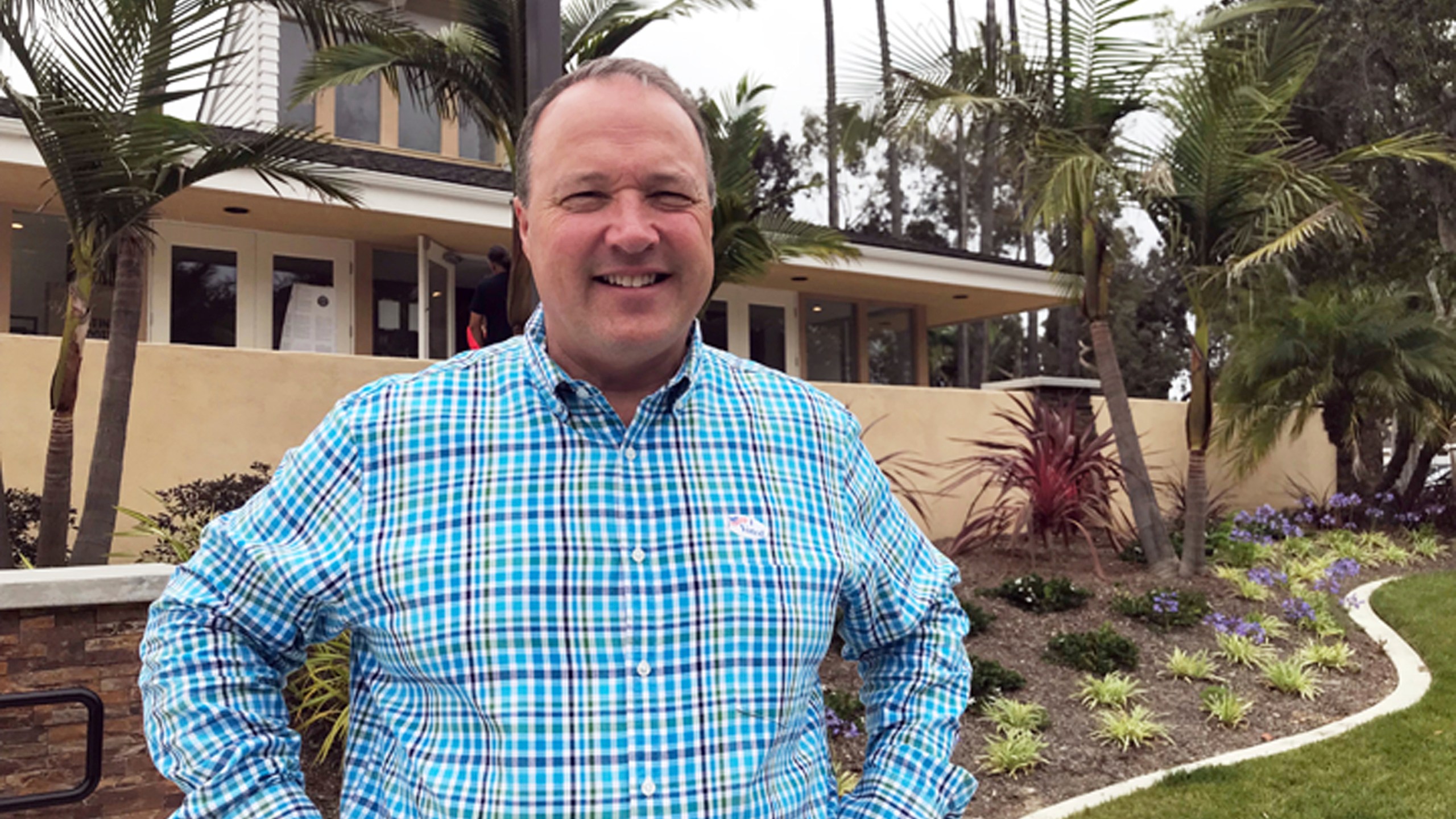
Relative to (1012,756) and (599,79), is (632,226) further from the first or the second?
(1012,756)

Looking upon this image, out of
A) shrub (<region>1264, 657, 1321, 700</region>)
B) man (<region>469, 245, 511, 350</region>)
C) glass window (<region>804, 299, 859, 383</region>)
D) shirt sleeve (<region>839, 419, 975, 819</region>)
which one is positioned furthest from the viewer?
glass window (<region>804, 299, 859, 383</region>)

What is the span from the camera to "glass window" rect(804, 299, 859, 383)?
18.1 meters

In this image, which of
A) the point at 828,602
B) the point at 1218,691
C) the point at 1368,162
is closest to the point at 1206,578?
the point at 1218,691

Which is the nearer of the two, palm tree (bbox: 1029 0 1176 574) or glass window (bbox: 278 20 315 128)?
palm tree (bbox: 1029 0 1176 574)

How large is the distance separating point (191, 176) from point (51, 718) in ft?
12.0

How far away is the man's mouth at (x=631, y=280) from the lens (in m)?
1.55

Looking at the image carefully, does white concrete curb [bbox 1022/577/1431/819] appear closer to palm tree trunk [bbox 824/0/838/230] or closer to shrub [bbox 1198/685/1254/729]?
shrub [bbox 1198/685/1254/729]

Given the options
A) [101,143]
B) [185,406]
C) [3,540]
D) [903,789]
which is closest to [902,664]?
[903,789]

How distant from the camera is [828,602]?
159cm

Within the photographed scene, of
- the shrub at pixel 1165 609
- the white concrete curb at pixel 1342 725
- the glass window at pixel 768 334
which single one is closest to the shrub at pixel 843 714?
the white concrete curb at pixel 1342 725

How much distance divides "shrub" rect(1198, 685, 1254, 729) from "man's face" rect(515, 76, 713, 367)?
19.1 feet

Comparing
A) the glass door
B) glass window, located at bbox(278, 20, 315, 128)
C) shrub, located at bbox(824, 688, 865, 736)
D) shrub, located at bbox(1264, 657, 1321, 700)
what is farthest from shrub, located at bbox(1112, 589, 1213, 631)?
glass window, located at bbox(278, 20, 315, 128)

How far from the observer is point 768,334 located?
1738cm

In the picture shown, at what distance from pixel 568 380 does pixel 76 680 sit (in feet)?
A: 10.3
